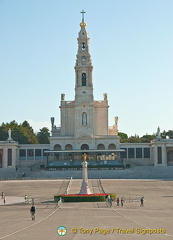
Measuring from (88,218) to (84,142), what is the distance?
66851mm

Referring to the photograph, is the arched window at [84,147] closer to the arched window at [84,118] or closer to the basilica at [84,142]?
the basilica at [84,142]

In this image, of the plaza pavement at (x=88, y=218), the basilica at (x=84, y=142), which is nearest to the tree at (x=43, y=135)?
the basilica at (x=84, y=142)

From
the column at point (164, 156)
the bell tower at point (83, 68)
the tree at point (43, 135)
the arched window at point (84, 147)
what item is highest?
the bell tower at point (83, 68)

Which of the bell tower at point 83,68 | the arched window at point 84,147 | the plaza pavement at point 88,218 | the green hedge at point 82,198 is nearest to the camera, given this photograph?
the plaza pavement at point 88,218

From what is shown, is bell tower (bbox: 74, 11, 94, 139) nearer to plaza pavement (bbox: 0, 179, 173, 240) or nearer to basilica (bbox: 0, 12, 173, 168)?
basilica (bbox: 0, 12, 173, 168)

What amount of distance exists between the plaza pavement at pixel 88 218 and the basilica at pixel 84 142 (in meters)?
37.4

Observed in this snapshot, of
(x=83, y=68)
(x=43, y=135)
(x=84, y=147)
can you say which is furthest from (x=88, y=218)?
(x=43, y=135)

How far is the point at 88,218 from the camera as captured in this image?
32.5m

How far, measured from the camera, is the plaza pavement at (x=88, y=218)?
24562 millimetres

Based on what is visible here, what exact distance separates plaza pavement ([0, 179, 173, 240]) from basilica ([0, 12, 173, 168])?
37352 mm

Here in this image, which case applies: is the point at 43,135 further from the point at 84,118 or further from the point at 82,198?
the point at 82,198

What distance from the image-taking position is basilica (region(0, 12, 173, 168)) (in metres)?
96.5

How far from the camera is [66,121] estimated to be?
103438mm

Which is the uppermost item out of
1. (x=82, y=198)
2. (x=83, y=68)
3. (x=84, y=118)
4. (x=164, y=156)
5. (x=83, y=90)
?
(x=83, y=68)
